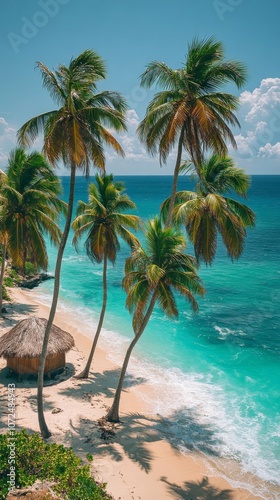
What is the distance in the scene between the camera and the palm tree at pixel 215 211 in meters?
14.0

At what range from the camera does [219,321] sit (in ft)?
99.6

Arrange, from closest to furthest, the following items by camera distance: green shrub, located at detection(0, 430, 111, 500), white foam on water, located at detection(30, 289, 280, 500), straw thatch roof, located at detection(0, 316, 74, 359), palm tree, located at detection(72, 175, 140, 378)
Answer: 1. green shrub, located at detection(0, 430, 111, 500)
2. white foam on water, located at detection(30, 289, 280, 500)
3. palm tree, located at detection(72, 175, 140, 378)
4. straw thatch roof, located at detection(0, 316, 74, 359)

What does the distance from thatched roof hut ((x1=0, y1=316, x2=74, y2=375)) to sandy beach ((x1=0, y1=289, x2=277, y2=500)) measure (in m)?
0.77

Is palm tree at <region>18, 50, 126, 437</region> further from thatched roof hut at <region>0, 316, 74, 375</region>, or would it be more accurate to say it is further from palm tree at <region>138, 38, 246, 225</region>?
thatched roof hut at <region>0, 316, 74, 375</region>

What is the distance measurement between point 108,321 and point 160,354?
6.84 metres

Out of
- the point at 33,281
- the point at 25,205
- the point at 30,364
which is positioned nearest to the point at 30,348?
the point at 30,364

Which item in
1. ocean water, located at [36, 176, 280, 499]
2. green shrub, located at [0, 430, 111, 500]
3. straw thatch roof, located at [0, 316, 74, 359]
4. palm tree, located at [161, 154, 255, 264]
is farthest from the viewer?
straw thatch roof, located at [0, 316, 74, 359]

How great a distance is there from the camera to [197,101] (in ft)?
43.0

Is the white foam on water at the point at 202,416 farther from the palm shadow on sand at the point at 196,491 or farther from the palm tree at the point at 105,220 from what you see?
the palm tree at the point at 105,220

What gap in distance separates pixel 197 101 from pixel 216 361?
1632 cm

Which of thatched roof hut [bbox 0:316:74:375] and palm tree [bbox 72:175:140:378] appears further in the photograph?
thatched roof hut [bbox 0:316:74:375]

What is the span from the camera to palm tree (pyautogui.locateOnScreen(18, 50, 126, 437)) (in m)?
12.0

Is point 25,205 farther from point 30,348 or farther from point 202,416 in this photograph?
point 202,416

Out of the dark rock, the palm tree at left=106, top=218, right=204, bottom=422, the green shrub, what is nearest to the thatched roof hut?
the palm tree at left=106, top=218, right=204, bottom=422
